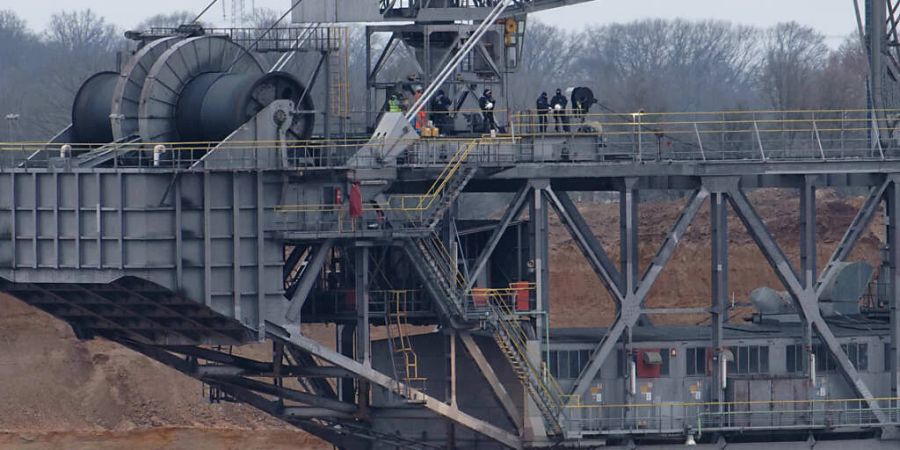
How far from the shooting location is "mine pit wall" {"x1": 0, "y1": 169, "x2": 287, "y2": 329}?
154ft

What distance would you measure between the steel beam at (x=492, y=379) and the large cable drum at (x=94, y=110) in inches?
412

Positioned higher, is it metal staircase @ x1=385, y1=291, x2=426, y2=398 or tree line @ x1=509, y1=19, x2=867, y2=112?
tree line @ x1=509, y1=19, x2=867, y2=112

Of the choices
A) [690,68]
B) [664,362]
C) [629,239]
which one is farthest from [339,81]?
[690,68]

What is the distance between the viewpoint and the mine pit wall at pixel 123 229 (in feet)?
154

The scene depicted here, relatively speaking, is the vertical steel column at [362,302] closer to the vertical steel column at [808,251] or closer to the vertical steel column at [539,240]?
the vertical steel column at [539,240]

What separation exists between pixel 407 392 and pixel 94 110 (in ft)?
35.5

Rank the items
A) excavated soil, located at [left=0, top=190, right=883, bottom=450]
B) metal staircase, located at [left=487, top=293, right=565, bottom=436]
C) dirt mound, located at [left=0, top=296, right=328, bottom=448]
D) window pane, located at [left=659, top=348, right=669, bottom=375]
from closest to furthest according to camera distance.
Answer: metal staircase, located at [left=487, top=293, right=565, bottom=436] < window pane, located at [left=659, top=348, right=669, bottom=375] < excavated soil, located at [left=0, top=190, right=883, bottom=450] < dirt mound, located at [left=0, top=296, right=328, bottom=448]

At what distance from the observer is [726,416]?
52.5 meters

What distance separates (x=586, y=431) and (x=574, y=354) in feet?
6.84

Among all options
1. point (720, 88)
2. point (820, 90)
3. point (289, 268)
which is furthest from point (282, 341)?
point (720, 88)

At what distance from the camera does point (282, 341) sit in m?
49.1

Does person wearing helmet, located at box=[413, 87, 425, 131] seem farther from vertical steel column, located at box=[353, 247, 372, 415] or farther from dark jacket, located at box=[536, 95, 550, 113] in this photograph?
vertical steel column, located at box=[353, 247, 372, 415]

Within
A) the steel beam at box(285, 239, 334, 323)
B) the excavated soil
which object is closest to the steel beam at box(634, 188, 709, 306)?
the steel beam at box(285, 239, 334, 323)

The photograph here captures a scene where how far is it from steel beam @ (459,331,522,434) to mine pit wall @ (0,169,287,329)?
20.9ft
